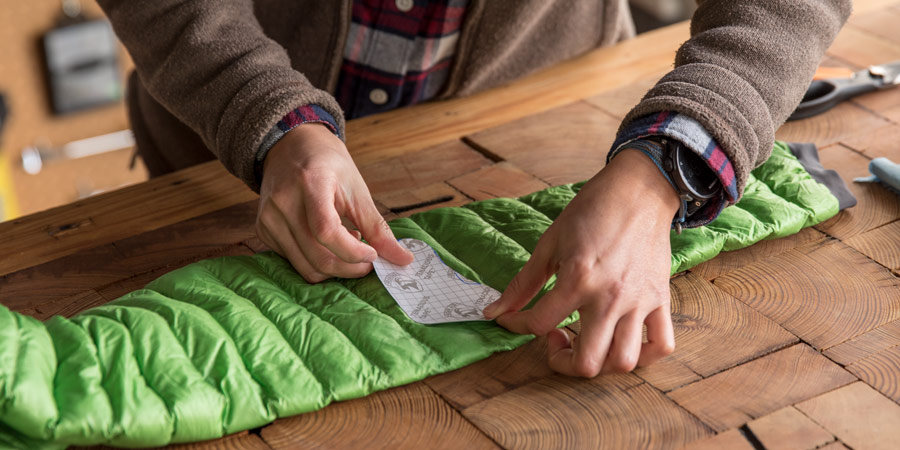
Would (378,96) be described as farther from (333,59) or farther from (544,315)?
(544,315)

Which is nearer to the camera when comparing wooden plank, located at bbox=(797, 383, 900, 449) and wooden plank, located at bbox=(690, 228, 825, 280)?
wooden plank, located at bbox=(797, 383, 900, 449)

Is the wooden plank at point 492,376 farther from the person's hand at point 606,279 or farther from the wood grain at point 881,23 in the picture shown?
the wood grain at point 881,23

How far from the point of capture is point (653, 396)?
29.5 inches

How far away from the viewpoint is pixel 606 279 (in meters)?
0.76

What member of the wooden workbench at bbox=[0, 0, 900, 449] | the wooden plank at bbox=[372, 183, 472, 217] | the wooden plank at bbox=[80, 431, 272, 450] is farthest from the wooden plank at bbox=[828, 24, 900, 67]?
the wooden plank at bbox=[80, 431, 272, 450]

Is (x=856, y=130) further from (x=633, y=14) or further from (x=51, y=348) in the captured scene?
(x=633, y=14)

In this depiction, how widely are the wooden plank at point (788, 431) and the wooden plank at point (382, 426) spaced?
221mm

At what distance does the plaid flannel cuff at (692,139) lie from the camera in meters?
0.83

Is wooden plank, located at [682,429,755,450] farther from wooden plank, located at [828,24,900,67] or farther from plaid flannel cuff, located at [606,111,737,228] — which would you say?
wooden plank, located at [828,24,900,67]

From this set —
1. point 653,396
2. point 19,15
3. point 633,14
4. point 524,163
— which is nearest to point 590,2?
point 524,163

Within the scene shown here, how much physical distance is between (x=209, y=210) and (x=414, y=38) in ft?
1.21

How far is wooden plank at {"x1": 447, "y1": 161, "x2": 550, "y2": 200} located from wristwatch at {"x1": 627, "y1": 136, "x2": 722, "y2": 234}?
242 mm

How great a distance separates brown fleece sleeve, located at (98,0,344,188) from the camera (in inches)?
36.8

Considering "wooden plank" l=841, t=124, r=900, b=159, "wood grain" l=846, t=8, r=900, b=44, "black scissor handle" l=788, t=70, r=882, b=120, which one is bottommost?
"wooden plank" l=841, t=124, r=900, b=159
